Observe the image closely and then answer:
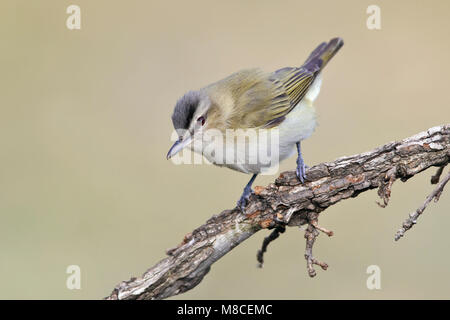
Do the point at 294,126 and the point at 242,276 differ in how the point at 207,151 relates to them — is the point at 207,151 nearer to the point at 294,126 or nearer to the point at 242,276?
the point at 294,126

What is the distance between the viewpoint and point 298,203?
324cm

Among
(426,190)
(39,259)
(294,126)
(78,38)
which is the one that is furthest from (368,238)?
(78,38)

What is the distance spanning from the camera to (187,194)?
6.95 m

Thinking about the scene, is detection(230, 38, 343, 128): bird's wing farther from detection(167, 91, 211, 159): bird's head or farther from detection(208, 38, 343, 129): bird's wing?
detection(167, 91, 211, 159): bird's head

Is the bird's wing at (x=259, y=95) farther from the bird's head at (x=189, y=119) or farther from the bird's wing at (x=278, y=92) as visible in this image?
the bird's head at (x=189, y=119)

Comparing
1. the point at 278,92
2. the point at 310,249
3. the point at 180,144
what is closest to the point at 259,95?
the point at 278,92

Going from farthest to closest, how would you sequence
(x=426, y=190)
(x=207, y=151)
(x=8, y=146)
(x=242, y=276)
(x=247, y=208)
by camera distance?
1. (x=8, y=146)
2. (x=426, y=190)
3. (x=242, y=276)
4. (x=207, y=151)
5. (x=247, y=208)

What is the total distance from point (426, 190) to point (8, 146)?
18.0 feet

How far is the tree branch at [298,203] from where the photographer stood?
10.3 ft

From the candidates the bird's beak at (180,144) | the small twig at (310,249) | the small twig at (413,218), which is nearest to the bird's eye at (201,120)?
the bird's beak at (180,144)

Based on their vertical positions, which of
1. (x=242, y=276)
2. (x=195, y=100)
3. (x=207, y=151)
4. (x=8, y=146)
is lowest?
(x=242, y=276)

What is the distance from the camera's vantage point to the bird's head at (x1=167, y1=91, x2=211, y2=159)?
3805mm

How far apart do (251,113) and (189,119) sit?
1.79ft

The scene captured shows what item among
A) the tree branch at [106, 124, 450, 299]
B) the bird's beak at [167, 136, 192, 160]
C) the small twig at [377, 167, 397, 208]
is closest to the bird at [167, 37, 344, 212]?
the bird's beak at [167, 136, 192, 160]
